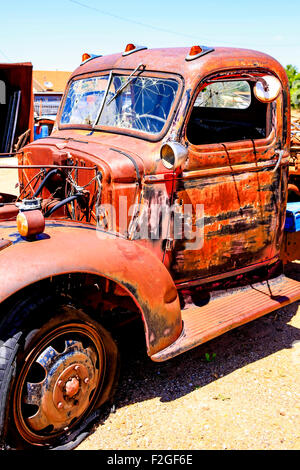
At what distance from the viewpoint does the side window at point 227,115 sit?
398 cm

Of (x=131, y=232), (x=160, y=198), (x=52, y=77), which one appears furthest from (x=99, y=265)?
(x=52, y=77)

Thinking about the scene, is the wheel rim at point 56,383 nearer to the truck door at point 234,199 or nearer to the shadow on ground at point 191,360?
the shadow on ground at point 191,360

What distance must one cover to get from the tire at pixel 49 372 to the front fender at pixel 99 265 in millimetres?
198

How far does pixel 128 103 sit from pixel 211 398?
2.19m

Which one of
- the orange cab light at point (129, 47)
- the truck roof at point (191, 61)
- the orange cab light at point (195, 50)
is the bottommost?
the truck roof at point (191, 61)

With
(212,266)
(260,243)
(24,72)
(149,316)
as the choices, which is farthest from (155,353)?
(24,72)

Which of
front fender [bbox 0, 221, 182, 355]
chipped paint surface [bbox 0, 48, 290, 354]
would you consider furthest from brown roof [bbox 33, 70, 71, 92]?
front fender [bbox 0, 221, 182, 355]

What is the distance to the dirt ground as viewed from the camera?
98.3 inches

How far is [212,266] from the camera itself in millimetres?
3238

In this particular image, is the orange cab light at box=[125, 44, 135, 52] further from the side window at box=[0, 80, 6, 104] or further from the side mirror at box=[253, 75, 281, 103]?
the side window at box=[0, 80, 6, 104]

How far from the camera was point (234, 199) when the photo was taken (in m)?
3.23

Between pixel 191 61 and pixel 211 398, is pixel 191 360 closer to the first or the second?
pixel 211 398

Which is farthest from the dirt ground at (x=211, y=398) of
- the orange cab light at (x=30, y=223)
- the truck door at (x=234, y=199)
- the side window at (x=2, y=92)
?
the side window at (x=2, y=92)

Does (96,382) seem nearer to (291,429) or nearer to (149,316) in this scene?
(149,316)
